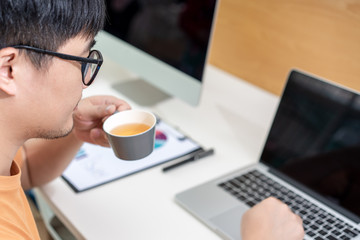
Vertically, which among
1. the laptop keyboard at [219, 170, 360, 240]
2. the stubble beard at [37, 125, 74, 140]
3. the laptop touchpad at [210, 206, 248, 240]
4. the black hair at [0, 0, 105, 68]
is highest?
the black hair at [0, 0, 105, 68]

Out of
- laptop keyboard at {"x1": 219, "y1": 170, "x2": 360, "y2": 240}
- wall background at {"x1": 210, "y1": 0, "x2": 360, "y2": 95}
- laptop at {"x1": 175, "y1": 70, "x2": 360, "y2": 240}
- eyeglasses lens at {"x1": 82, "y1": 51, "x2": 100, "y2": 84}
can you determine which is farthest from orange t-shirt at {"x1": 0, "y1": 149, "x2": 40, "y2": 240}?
wall background at {"x1": 210, "y1": 0, "x2": 360, "y2": 95}

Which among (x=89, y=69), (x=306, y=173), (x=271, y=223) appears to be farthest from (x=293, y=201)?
(x=89, y=69)

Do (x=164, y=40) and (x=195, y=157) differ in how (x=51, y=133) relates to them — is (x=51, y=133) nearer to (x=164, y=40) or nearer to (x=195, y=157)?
(x=195, y=157)

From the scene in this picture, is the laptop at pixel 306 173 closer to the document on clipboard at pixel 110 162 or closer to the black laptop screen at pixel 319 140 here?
the black laptop screen at pixel 319 140

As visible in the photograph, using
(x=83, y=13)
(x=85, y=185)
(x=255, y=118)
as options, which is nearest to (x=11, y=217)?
(x=85, y=185)

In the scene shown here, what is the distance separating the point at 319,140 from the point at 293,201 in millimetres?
163

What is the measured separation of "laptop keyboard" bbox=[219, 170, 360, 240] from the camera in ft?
2.54

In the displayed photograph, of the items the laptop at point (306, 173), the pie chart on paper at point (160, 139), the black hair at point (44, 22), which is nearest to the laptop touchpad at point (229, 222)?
the laptop at point (306, 173)

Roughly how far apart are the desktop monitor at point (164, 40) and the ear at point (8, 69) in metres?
0.57

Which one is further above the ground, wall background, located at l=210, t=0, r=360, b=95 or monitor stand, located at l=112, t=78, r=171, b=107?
wall background, located at l=210, t=0, r=360, b=95

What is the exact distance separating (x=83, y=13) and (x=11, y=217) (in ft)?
1.24

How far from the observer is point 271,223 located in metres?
0.70

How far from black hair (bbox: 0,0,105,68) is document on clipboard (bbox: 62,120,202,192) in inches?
16.5

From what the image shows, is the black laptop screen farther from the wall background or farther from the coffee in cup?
the coffee in cup
